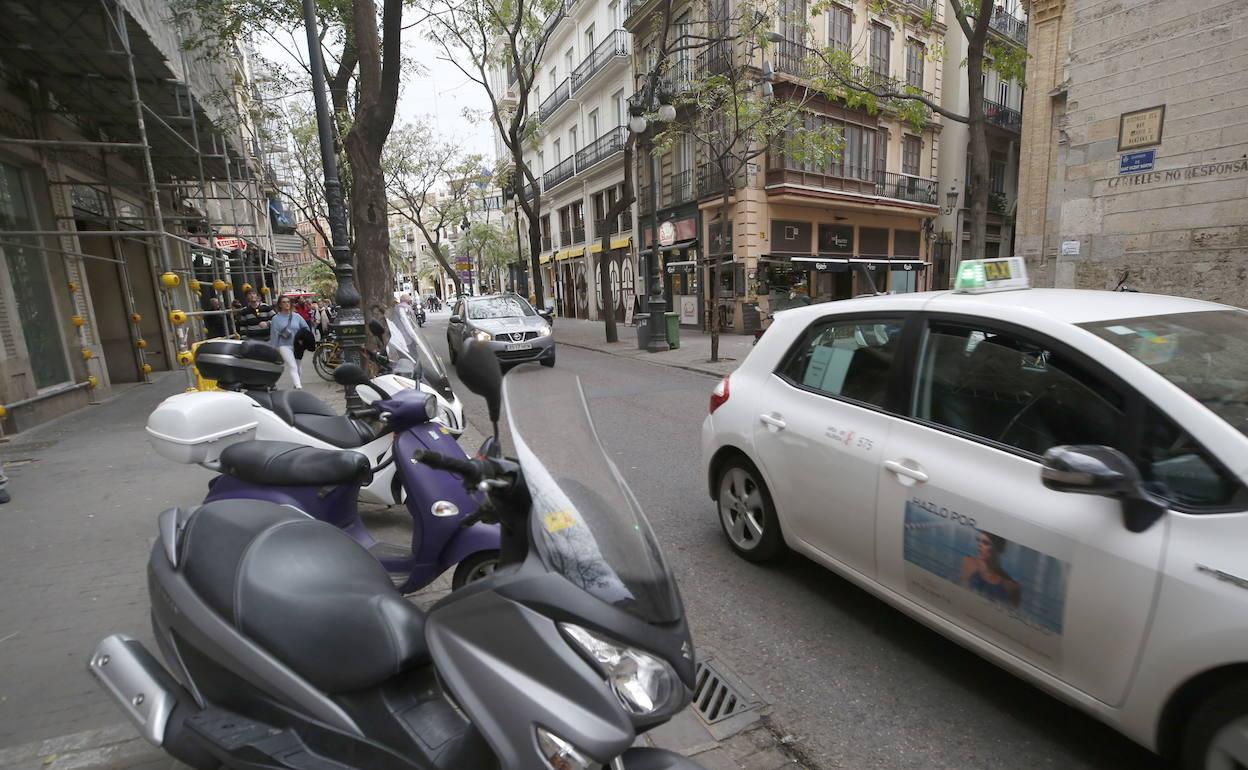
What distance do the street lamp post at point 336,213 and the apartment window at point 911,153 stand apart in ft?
75.4

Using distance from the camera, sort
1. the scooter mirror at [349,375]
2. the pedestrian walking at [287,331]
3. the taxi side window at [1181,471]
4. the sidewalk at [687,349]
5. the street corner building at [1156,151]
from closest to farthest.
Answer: the taxi side window at [1181,471] → the scooter mirror at [349,375] → the street corner building at [1156,151] → the pedestrian walking at [287,331] → the sidewalk at [687,349]

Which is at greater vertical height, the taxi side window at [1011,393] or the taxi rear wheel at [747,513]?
the taxi side window at [1011,393]

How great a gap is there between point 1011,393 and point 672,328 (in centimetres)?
1294

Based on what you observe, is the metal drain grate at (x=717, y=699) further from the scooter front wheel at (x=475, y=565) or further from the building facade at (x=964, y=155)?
the building facade at (x=964, y=155)

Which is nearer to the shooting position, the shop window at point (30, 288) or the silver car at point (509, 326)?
the shop window at point (30, 288)

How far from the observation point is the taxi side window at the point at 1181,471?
1764mm

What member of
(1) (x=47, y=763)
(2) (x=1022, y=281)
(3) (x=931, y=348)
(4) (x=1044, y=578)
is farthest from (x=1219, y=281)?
(1) (x=47, y=763)

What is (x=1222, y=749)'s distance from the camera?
1.71 m

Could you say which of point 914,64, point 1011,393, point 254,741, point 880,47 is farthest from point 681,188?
point 254,741

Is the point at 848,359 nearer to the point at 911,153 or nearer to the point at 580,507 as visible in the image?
the point at 580,507

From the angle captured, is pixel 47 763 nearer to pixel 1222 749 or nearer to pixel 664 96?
pixel 1222 749

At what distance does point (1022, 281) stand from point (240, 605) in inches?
138

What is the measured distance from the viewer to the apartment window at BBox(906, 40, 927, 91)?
2339cm

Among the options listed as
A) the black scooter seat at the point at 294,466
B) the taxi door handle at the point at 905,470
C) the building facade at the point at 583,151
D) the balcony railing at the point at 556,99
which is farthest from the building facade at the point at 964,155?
the black scooter seat at the point at 294,466
